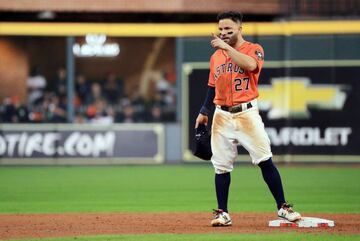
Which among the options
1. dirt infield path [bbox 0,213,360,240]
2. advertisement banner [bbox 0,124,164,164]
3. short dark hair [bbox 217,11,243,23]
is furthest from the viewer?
advertisement banner [bbox 0,124,164,164]

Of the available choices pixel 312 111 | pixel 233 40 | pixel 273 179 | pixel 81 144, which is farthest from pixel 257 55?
pixel 81 144

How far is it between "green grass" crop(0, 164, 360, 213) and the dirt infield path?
3.50ft

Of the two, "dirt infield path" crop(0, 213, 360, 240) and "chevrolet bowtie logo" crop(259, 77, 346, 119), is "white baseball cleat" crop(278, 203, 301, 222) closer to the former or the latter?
"dirt infield path" crop(0, 213, 360, 240)

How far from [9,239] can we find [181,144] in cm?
1516

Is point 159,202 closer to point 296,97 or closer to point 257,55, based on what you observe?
point 257,55

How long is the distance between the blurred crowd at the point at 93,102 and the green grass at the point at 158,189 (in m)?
2.02

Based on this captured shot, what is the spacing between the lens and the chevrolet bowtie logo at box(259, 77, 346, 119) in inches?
932

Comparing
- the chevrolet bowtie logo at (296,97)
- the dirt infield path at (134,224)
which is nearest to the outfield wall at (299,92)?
the chevrolet bowtie logo at (296,97)

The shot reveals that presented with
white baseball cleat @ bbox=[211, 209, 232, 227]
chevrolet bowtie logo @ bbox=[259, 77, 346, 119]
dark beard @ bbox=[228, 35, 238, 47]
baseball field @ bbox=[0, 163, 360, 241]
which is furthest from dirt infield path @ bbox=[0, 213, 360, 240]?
chevrolet bowtie logo @ bbox=[259, 77, 346, 119]

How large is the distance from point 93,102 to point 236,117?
618 inches

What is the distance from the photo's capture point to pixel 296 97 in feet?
78.0

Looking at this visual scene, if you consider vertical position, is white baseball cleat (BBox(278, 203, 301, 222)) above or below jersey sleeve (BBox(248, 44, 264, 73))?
below

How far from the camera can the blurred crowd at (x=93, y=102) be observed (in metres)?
25.0

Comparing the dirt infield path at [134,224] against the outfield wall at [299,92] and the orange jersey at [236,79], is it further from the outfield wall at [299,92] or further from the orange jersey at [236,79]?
the outfield wall at [299,92]
